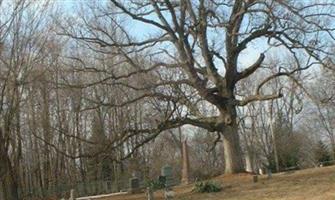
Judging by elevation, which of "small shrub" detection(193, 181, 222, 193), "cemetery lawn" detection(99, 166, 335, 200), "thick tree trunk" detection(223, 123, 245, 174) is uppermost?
"thick tree trunk" detection(223, 123, 245, 174)

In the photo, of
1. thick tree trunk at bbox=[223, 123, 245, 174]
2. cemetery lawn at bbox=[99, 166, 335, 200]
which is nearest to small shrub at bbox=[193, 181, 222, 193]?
cemetery lawn at bbox=[99, 166, 335, 200]

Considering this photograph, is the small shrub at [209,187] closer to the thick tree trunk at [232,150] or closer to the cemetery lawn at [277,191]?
the cemetery lawn at [277,191]

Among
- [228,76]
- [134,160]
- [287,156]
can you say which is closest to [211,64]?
[228,76]

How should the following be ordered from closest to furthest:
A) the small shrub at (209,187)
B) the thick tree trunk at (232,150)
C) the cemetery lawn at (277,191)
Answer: the cemetery lawn at (277,191)
the small shrub at (209,187)
the thick tree trunk at (232,150)

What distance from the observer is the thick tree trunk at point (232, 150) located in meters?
26.1

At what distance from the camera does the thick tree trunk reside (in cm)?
2612

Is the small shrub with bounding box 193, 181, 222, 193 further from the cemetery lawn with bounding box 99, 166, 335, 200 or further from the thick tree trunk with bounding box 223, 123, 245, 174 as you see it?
the thick tree trunk with bounding box 223, 123, 245, 174

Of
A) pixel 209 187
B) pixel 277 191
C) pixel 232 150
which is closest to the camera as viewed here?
pixel 277 191

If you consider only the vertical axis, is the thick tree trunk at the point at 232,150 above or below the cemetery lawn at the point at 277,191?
above

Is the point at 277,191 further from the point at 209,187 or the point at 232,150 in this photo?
the point at 232,150

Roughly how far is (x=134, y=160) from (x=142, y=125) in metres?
5.29

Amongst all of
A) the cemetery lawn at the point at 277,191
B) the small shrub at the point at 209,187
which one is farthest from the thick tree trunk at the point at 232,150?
the small shrub at the point at 209,187

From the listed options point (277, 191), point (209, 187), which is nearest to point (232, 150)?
point (209, 187)

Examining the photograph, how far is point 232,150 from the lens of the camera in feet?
86.2
